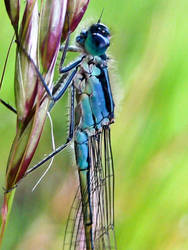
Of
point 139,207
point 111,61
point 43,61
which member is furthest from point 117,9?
point 43,61

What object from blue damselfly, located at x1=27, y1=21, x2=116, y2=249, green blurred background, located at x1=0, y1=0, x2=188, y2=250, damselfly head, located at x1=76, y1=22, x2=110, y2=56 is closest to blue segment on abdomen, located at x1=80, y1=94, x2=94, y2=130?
blue damselfly, located at x1=27, y1=21, x2=116, y2=249

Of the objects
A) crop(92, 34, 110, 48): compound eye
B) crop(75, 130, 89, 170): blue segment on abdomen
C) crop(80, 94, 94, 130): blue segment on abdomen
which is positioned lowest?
crop(75, 130, 89, 170): blue segment on abdomen

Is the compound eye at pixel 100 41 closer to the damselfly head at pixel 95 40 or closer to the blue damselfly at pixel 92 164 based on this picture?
the damselfly head at pixel 95 40

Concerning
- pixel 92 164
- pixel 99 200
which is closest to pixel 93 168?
pixel 92 164

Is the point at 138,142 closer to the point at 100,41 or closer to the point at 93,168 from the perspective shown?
the point at 93,168

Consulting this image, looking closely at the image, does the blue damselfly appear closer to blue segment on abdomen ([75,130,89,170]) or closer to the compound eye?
blue segment on abdomen ([75,130,89,170])

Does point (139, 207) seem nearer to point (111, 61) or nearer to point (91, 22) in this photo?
point (111, 61)
